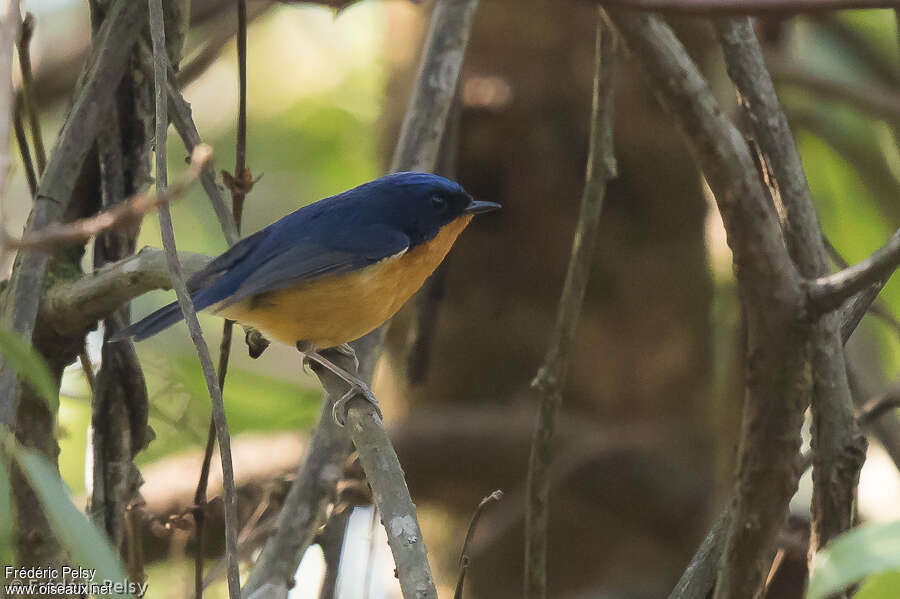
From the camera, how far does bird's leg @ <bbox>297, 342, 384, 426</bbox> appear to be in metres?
3.01

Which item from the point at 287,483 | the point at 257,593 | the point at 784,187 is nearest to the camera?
the point at 784,187

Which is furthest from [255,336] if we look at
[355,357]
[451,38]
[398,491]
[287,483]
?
[398,491]

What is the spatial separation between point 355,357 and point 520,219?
140 centimetres

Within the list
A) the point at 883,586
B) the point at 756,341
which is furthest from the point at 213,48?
the point at 883,586

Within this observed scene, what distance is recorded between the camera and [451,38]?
3.71 m

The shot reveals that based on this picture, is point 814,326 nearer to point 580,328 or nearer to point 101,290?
point 101,290

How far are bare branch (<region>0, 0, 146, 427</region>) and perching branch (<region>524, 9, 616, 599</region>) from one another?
4.74 feet

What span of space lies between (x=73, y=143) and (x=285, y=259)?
2.86 feet

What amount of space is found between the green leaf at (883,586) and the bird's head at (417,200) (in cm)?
250

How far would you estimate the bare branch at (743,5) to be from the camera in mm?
1214

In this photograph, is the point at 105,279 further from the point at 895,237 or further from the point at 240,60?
the point at 895,237

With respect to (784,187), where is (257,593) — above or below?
below

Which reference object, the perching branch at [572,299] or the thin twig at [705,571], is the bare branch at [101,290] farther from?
the thin twig at [705,571]

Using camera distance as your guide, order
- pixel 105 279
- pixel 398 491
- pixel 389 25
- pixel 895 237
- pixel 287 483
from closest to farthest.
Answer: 1. pixel 895 237
2. pixel 398 491
3. pixel 105 279
4. pixel 287 483
5. pixel 389 25
